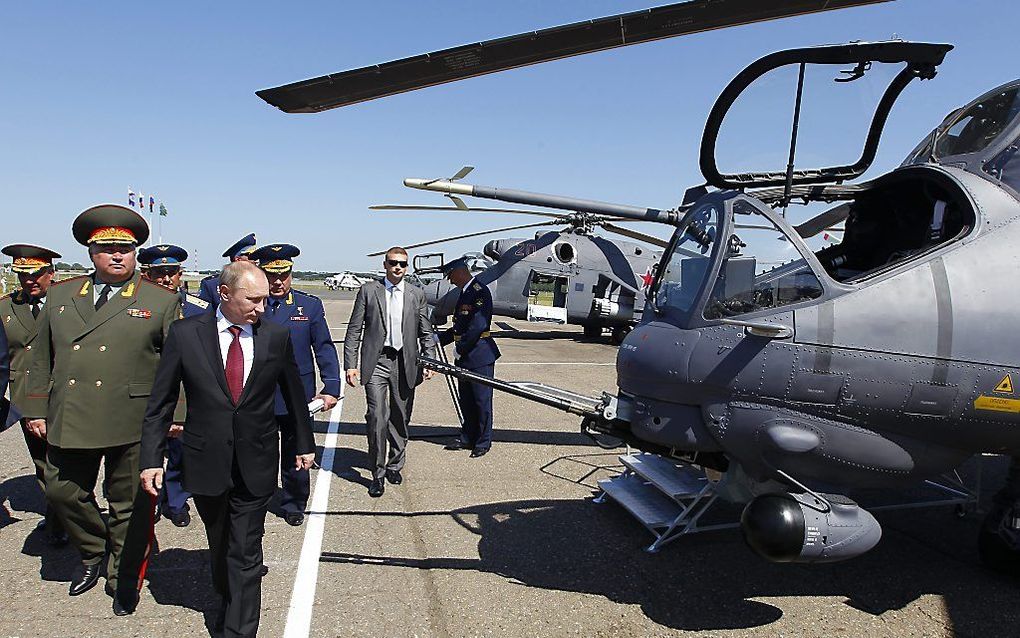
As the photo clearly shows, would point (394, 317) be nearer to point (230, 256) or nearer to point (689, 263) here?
point (230, 256)

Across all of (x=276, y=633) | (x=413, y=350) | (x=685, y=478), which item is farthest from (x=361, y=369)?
(x=685, y=478)

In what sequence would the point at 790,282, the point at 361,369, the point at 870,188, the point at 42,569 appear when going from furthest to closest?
1. the point at 361,369
2. the point at 870,188
3. the point at 42,569
4. the point at 790,282

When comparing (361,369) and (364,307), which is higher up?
(364,307)

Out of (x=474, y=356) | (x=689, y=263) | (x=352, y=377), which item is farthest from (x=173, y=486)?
(x=689, y=263)

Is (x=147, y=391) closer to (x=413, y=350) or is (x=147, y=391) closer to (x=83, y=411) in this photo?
(x=83, y=411)

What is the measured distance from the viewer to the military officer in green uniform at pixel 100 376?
324 centimetres

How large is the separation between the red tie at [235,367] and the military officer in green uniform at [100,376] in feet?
2.71

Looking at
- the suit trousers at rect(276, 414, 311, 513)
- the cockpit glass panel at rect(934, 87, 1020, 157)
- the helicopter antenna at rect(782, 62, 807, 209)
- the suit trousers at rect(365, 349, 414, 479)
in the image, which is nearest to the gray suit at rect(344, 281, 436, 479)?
the suit trousers at rect(365, 349, 414, 479)

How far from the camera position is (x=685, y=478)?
446 centimetres

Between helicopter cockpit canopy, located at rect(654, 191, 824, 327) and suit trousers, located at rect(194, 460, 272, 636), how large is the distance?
96.7 inches

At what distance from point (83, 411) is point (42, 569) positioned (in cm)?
126

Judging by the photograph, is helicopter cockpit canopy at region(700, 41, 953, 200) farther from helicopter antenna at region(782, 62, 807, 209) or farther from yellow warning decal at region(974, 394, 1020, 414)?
yellow warning decal at region(974, 394, 1020, 414)

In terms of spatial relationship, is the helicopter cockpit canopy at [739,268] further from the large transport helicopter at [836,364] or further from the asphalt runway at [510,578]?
the asphalt runway at [510,578]

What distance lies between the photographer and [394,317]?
5242 millimetres
